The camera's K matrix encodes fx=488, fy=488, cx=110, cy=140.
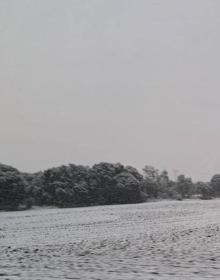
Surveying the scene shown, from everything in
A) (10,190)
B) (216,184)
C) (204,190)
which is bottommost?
(10,190)

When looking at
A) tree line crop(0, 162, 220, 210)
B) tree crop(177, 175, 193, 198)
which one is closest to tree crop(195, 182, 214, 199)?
tree crop(177, 175, 193, 198)

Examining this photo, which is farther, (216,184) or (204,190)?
(216,184)

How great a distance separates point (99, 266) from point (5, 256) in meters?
6.38

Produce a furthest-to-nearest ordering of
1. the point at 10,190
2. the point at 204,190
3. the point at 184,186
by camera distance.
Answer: the point at 184,186, the point at 204,190, the point at 10,190

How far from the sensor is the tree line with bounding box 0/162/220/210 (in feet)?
312

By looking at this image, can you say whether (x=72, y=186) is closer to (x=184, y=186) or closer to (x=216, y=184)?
(x=184, y=186)

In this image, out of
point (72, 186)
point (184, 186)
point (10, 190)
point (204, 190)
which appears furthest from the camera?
point (184, 186)

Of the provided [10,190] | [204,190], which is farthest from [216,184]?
[10,190]

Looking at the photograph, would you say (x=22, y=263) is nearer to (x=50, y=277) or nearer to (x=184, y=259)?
(x=50, y=277)

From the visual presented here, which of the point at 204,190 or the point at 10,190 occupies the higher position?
the point at 204,190

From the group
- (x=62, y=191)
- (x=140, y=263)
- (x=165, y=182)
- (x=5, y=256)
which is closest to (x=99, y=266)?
(x=140, y=263)

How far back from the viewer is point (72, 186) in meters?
111

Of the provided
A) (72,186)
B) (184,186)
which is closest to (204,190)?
(184,186)

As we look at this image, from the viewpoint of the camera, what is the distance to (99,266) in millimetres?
17547
